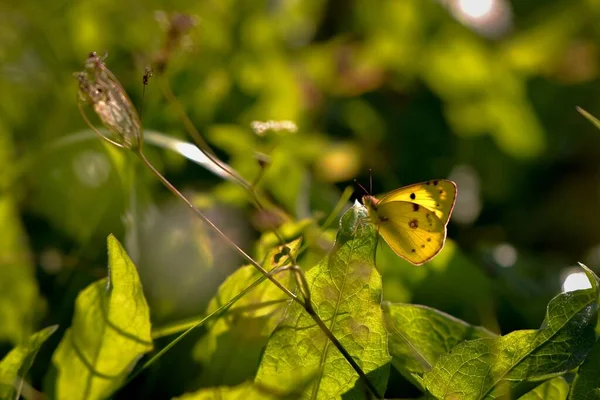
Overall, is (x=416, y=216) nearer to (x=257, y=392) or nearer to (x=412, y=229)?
(x=412, y=229)

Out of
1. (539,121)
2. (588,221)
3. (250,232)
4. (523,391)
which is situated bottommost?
(588,221)

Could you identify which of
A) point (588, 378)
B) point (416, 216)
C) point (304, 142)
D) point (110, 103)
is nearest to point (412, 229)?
point (416, 216)

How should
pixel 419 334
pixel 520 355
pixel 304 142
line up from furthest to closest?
pixel 304 142 < pixel 419 334 < pixel 520 355

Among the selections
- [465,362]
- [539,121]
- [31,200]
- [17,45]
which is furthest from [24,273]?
[539,121]

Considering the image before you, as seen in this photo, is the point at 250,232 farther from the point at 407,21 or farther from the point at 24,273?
the point at 407,21

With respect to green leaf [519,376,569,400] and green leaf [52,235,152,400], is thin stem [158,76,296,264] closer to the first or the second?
green leaf [52,235,152,400]

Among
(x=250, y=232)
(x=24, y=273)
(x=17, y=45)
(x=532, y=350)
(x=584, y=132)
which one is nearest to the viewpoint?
(x=532, y=350)
